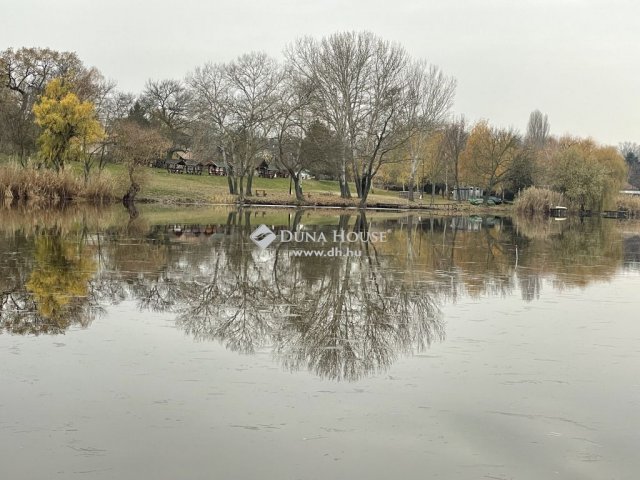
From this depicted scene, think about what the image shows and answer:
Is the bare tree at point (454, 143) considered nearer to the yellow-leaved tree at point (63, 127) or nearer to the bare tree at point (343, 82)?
the bare tree at point (343, 82)

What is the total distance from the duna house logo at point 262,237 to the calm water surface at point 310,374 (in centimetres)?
543

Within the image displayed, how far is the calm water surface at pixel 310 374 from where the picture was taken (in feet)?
15.0

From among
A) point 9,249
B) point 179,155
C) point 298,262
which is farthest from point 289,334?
point 179,155

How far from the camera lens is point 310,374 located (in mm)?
6477

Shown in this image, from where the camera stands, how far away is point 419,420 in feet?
17.4

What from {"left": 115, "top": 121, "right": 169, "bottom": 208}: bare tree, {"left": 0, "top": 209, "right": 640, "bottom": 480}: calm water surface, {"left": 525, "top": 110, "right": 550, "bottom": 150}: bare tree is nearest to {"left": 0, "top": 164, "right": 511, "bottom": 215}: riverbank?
{"left": 115, "top": 121, "right": 169, "bottom": 208}: bare tree

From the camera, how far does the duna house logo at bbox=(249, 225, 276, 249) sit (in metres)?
19.1

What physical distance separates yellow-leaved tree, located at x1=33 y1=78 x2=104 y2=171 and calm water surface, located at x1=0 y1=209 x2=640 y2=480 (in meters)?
35.7

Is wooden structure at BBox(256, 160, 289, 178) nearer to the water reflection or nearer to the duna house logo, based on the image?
the duna house logo

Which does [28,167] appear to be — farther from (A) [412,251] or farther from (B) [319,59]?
(A) [412,251]

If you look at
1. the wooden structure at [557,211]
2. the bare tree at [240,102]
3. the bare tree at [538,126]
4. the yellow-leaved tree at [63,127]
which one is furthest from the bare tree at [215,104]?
the bare tree at [538,126]

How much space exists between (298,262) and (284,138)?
40849 millimetres

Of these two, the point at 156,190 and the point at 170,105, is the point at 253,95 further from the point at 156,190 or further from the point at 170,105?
the point at 170,105

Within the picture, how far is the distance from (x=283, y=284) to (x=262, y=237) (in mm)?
10040
